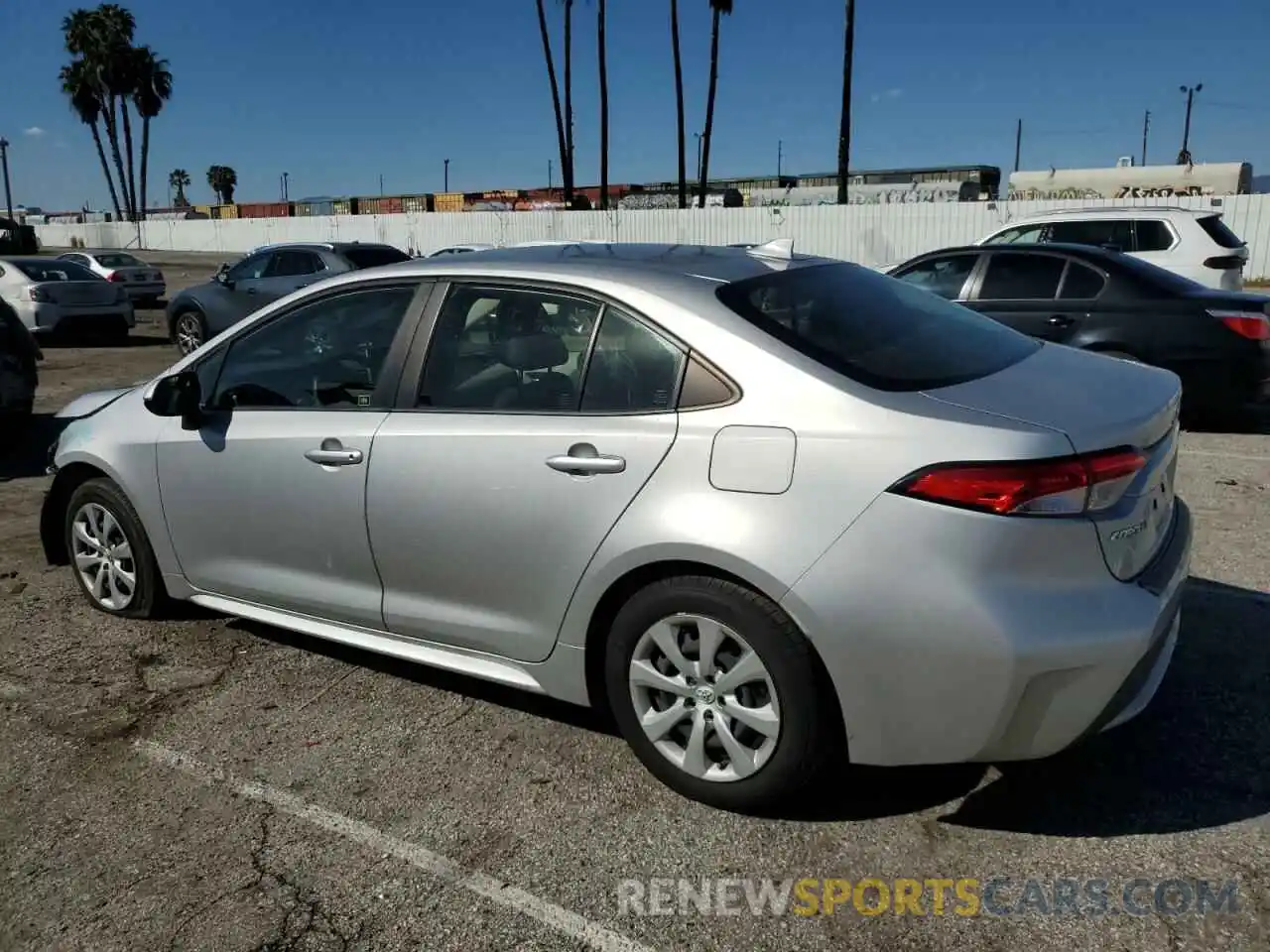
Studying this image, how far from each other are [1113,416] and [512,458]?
5.61ft

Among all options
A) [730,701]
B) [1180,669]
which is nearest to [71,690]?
[730,701]

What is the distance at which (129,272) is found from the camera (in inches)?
886

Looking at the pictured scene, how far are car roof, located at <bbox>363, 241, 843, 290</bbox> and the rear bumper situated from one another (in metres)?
1.10

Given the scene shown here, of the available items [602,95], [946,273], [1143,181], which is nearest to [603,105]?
[602,95]

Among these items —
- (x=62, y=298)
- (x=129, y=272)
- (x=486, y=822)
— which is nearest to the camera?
(x=486, y=822)

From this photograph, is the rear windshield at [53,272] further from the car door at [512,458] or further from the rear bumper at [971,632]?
the rear bumper at [971,632]

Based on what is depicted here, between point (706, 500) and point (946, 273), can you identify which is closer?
point (706, 500)

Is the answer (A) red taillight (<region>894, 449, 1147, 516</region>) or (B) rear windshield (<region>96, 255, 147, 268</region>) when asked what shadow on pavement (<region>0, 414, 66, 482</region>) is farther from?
(B) rear windshield (<region>96, 255, 147, 268</region>)

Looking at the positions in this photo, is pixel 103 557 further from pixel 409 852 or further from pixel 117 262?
pixel 117 262

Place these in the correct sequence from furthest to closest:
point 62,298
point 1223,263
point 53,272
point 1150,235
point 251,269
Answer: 1. point 53,272
2. point 62,298
3. point 251,269
4. point 1150,235
5. point 1223,263

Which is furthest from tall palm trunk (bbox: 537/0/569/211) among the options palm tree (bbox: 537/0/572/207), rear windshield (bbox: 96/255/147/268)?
rear windshield (bbox: 96/255/147/268)

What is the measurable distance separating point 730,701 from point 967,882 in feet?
2.47

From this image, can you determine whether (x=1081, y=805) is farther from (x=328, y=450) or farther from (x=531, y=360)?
(x=328, y=450)

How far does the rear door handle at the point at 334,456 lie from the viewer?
3.54 meters
